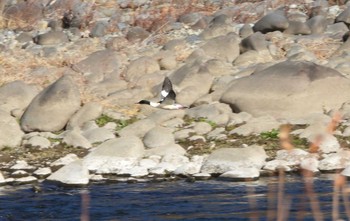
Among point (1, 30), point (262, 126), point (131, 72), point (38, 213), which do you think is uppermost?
point (1, 30)

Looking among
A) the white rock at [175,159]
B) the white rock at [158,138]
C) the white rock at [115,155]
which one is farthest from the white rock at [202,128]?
the white rock at [175,159]

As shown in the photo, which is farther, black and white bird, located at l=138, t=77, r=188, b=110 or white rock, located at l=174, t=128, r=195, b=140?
black and white bird, located at l=138, t=77, r=188, b=110

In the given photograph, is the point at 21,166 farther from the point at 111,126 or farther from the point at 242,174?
the point at 242,174

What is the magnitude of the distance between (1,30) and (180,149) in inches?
435

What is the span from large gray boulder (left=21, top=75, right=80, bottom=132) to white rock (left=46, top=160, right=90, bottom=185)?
2.90 meters

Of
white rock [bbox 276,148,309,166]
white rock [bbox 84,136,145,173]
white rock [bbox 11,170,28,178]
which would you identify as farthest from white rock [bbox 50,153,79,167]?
white rock [bbox 276,148,309,166]

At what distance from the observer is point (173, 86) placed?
15633 millimetres

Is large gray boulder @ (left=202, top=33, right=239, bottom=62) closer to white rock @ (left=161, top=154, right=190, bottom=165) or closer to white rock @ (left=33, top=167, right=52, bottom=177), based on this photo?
white rock @ (left=161, top=154, right=190, bottom=165)

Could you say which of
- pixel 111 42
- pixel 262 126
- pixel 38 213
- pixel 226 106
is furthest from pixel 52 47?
pixel 38 213

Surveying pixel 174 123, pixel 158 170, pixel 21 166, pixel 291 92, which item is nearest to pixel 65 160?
pixel 21 166

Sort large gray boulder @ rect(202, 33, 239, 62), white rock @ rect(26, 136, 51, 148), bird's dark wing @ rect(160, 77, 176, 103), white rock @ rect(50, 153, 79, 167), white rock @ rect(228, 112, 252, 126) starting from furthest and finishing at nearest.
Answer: large gray boulder @ rect(202, 33, 239, 62)
bird's dark wing @ rect(160, 77, 176, 103)
white rock @ rect(228, 112, 252, 126)
white rock @ rect(26, 136, 51, 148)
white rock @ rect(50, 153, 79, 167)

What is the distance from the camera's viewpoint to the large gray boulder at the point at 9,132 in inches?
525

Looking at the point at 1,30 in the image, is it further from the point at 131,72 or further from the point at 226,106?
the point at 226,106

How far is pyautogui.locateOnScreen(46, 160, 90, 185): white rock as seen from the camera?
433 inches
